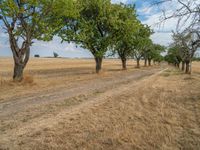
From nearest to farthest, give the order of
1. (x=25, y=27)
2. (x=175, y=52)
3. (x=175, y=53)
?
(x=25, y=27)
(x=175, y=52)
(x=175, y=53)

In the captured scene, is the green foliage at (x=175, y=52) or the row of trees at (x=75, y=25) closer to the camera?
the row of trees at (x=75, y=25)

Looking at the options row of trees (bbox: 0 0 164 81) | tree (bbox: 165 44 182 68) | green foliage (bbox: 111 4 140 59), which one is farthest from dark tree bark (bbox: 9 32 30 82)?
tree (bbox: 165 44 182 68)

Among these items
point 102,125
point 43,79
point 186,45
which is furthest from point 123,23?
point 102,125

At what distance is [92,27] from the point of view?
3266cm

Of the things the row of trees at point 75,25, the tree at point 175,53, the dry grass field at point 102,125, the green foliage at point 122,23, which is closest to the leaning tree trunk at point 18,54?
the row of trees at point 75,25

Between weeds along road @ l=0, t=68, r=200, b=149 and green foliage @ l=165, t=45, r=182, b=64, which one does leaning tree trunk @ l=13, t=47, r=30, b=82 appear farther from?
green foliage @ l=165, t=45, r=182, b=64

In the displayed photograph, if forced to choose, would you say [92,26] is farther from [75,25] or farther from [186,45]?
[186,45]

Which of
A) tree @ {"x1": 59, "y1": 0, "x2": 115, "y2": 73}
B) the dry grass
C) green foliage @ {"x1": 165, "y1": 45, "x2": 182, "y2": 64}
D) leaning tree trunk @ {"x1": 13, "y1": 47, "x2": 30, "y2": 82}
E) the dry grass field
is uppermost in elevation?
tree @ {"x1": 59, "y1": 0, "x2": 115, "y2": 73}

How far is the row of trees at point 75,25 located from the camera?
19.5 metres

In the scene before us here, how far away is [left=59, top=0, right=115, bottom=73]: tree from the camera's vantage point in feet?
105

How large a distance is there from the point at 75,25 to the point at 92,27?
7.44ft

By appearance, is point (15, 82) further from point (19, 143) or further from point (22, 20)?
point (19, 143)

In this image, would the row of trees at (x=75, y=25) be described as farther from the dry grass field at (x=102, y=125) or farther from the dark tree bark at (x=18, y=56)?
the dry grass field at (x=102, y=125)

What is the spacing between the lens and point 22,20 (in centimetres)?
1980
